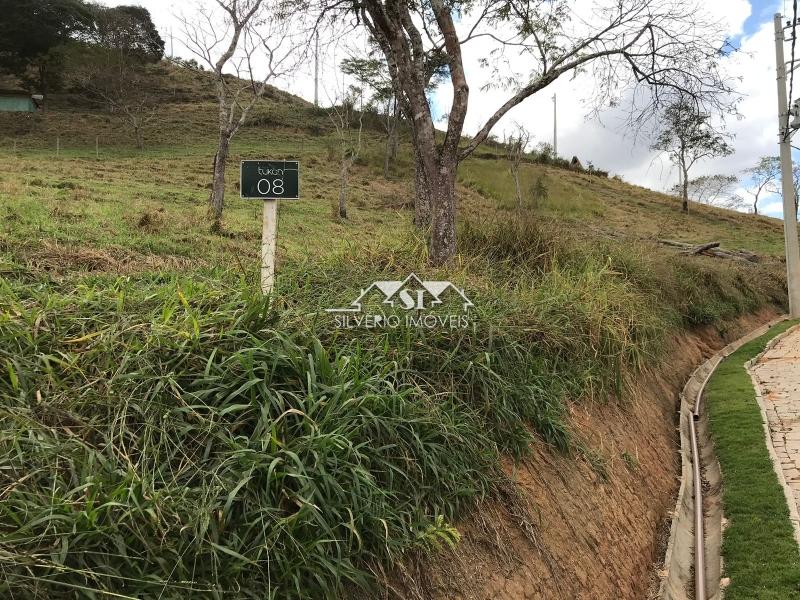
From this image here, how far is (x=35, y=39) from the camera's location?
36312 millimetres

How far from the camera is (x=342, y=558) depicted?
227cm

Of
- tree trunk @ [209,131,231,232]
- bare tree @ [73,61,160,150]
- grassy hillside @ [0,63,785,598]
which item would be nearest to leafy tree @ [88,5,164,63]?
bare tree @ [73,61,160,150]

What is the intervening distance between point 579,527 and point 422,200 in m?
4.57

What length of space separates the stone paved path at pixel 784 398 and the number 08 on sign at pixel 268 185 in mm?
5520

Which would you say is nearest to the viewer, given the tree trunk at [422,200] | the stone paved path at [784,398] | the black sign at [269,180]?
the black sign at [269,180]

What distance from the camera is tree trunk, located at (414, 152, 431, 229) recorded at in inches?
273

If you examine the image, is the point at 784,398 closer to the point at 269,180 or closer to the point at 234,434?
the point at 269,180

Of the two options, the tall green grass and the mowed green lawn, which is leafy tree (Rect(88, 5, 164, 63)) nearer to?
the tall green grass

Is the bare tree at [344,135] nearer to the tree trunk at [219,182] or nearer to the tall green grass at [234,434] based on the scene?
the tree trunk at [219,182]

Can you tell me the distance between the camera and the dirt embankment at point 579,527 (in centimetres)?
287

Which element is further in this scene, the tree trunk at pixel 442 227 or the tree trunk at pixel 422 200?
the tree trunk at pixel 422 200

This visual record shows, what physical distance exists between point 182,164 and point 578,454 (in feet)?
78.1

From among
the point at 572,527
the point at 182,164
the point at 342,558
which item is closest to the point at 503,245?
the point at 572,527

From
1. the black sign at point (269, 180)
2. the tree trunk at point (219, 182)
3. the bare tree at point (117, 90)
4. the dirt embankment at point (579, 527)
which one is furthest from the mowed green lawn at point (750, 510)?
the bare tree at point (117, 90)
